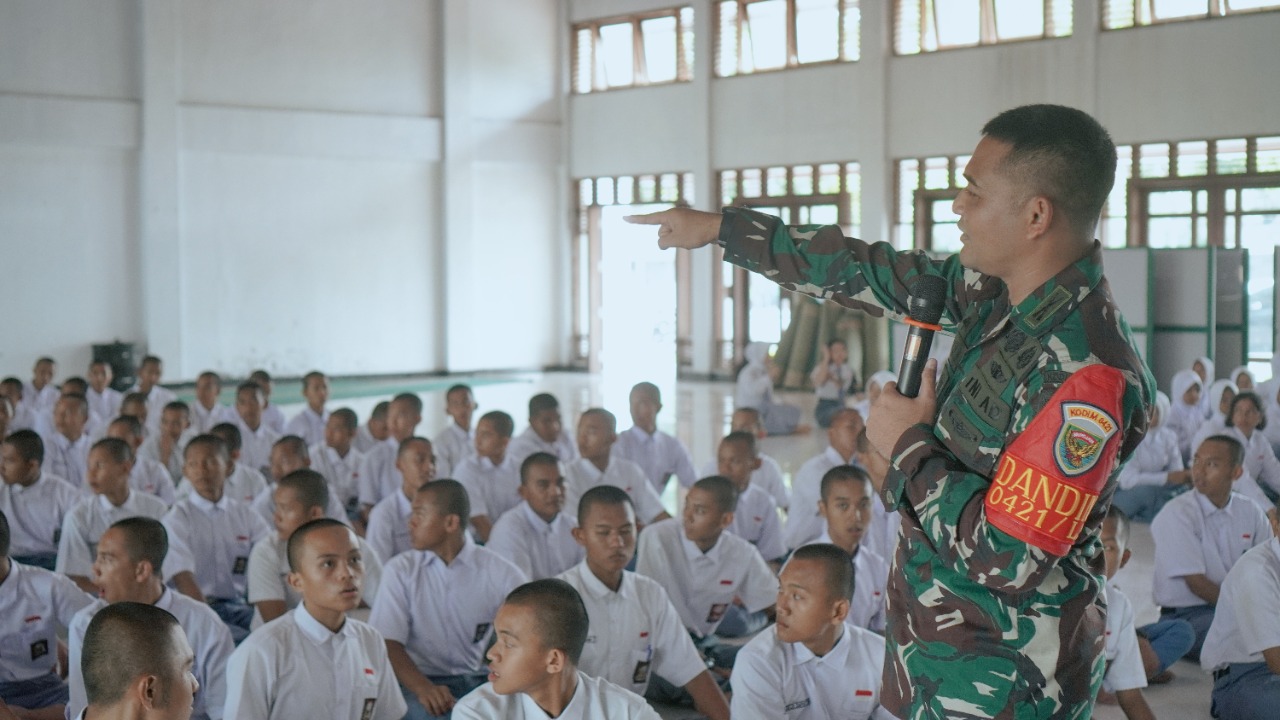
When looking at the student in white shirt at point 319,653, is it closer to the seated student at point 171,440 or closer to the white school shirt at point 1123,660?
the white school shirt at point 1123,660

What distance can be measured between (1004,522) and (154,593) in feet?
9.21

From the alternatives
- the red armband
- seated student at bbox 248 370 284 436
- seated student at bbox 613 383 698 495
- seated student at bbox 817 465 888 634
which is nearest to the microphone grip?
the red armband

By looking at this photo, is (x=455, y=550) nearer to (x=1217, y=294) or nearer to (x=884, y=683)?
(x=884, y=683)

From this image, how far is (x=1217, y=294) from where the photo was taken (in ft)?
34.3

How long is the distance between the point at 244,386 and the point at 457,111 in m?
8.87

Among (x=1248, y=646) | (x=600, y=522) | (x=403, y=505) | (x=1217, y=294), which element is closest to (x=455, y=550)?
(x=600, y=522)

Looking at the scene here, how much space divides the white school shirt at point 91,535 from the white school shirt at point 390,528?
0.76m

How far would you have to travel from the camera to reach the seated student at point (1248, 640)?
3.70 m

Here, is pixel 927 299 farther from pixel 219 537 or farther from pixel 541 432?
pixel 541 432

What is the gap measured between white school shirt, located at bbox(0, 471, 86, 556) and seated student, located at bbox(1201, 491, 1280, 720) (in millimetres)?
4561

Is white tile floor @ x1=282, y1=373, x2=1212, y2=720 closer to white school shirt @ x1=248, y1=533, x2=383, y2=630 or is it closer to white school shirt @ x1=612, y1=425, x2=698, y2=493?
white school shirt @ x1=612, y1=425, x2=698, y2=493

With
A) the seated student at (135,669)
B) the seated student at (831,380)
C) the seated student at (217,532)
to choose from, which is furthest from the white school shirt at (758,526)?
the seated student at (831,380)

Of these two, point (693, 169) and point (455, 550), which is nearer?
point (455, 550)

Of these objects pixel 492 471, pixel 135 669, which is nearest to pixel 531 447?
pixel 492 471
